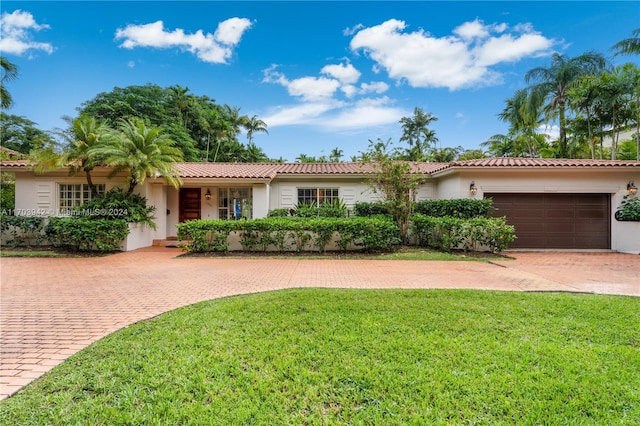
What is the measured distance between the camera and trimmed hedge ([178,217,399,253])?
10844 mm

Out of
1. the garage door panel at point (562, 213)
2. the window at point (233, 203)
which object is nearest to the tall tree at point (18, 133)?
the window at point (233, 203)

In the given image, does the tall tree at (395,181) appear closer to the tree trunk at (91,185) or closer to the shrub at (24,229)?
the tree trunk at (91,185)

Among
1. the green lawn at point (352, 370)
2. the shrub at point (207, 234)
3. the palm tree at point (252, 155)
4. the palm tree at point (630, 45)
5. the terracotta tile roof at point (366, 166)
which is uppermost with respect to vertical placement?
the palm tree at point (630, 45)

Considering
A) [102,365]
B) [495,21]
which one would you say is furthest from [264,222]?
[495,21]

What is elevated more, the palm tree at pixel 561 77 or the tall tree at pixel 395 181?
the palm tree at pixel 561 77

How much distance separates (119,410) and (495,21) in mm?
16200

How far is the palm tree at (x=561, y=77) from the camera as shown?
19.1 meters

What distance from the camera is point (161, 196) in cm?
1405

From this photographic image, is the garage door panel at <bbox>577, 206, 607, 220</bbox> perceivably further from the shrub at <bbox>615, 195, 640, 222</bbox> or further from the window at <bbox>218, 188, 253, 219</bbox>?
the window at <bbox>218, 188, 253, 219</bbox>

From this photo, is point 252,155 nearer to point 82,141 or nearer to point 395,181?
point 82,141

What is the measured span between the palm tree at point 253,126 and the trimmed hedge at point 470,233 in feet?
98.3

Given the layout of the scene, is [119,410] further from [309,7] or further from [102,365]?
[309,7]

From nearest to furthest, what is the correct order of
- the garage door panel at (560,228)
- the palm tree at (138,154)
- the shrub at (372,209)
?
the palm tree at (138,154)
the garage door panel at (560,228)
the shrub at (372,209)

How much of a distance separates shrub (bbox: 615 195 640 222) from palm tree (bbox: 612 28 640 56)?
23.1 feet
